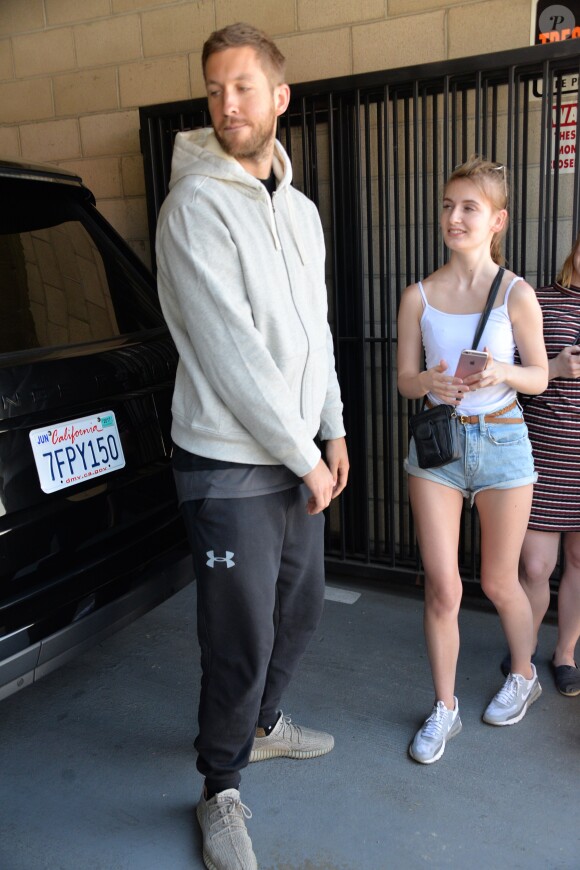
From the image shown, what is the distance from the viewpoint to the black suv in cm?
201

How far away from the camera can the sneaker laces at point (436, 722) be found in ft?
7.87

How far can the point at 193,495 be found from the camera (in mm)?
1907

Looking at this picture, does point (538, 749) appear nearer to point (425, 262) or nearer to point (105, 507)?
point (105, 507)

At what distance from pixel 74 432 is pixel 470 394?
116 cm

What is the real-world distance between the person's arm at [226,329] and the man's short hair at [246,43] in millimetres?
385

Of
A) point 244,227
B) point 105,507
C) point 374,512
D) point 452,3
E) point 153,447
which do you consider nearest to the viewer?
point 244,227

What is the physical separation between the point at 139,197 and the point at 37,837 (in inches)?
121

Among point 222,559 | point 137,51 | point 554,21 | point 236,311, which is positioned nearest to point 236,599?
point 222,559

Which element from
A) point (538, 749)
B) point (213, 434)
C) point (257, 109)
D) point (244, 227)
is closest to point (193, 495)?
point (213, 434)

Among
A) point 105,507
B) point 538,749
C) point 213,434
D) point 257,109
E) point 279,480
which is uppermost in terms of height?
point 257,109

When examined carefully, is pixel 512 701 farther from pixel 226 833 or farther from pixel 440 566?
pixel 226 833

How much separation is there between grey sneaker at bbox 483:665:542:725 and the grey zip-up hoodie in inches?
49.2

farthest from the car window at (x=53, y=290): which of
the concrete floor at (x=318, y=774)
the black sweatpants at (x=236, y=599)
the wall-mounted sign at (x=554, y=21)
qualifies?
the wall-mounted sign at (x=554, y=21)

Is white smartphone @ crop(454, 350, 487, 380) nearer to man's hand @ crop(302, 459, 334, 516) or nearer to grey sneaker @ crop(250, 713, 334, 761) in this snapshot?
man's hand @ crop(302, 459, 334, 516)
